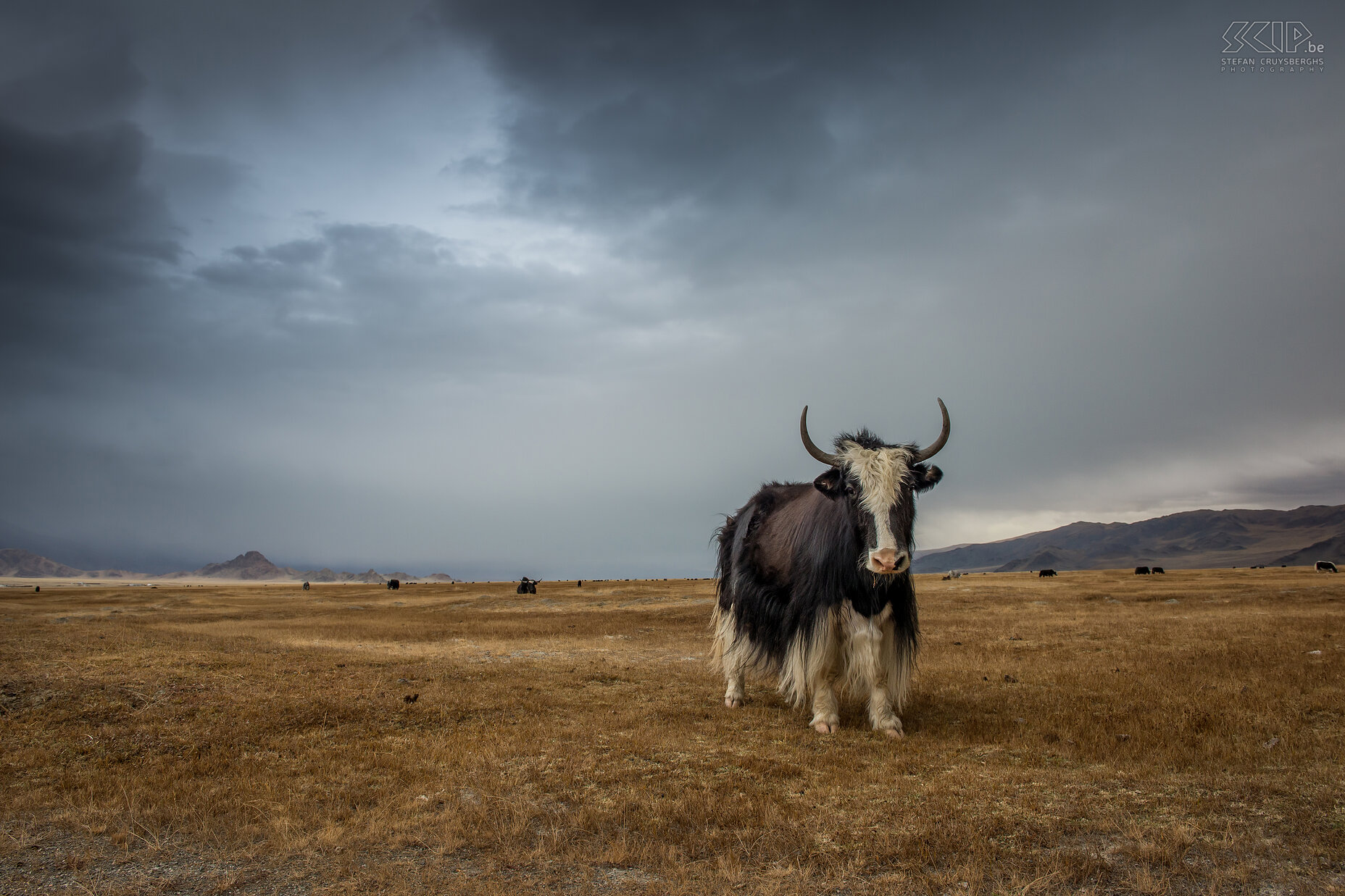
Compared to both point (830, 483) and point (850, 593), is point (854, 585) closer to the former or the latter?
point (850, 593)

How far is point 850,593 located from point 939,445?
233cm

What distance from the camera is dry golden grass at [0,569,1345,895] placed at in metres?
4.91

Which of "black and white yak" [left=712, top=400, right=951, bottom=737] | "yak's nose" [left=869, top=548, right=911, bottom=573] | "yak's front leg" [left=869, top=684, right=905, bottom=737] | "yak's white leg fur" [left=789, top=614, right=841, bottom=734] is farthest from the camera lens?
"yak's white leg fur" [left=789, top=614, right=841, bottom=734]

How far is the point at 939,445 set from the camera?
943 centimetres

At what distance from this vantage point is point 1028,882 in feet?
14.9

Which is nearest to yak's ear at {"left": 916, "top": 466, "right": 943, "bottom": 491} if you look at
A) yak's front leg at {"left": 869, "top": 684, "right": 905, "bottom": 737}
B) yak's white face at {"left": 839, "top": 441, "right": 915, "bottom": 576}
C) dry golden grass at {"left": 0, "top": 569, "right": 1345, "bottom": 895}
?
yak's white face at {"left": 839, "top": 441, "right": 915, "bottom": 576}

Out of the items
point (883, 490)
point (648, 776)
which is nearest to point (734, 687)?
point (648, 776)

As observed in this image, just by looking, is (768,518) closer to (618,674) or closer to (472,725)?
(618,674)

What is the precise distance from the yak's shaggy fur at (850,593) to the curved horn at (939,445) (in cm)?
17

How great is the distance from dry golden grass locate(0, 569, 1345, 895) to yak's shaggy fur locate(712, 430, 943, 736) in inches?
23.5

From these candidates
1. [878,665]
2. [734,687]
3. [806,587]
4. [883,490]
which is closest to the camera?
[883,490]

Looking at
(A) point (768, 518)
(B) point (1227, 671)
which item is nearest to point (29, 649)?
(A) point (768, 518)

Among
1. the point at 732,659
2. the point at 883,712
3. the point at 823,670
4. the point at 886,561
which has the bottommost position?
the point at 883,712

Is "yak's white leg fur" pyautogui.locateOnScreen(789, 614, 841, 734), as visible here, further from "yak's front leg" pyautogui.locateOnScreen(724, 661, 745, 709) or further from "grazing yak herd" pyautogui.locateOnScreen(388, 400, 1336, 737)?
"yak's front leg" pyautogui.locateOnScreen(724, 661, 745, 709)
